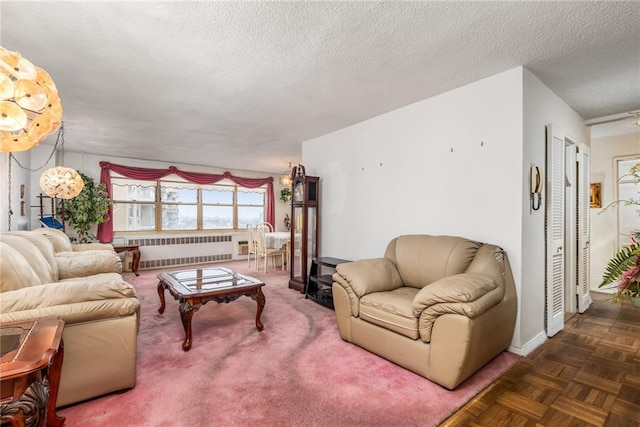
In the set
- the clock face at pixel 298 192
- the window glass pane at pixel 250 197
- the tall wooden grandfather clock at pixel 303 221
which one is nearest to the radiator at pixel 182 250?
the window glass pane at pixel 250 197

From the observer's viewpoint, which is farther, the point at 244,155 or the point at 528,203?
the point at 244,155

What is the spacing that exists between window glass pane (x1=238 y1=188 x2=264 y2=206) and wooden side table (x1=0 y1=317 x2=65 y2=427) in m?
6.60

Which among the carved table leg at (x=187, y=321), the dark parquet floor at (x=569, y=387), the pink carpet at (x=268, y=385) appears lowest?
the dark parquet floor at (x=569, y=387)

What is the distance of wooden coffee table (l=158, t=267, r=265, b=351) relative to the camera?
8.71 ft

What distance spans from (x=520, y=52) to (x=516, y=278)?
178cm

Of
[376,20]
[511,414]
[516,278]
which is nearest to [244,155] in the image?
[376,20]

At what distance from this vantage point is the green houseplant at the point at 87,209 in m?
5.43

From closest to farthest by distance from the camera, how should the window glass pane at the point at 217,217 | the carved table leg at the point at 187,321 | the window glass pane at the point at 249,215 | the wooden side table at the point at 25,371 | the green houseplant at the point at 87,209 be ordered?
the wooden side table at the point at 25,371, the carved table leg at the point at 187,321, the green houseplant at the point at 87,209, the window glass pane at the point at 217,217, the window glass pane at the point at 249,215

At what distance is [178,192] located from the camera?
7012 mm

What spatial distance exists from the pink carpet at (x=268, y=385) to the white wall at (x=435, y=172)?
1195 millimetres

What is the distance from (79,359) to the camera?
1.79 metres

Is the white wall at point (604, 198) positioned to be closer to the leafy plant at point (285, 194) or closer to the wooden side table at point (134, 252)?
the leafy plant at point (285, 194)

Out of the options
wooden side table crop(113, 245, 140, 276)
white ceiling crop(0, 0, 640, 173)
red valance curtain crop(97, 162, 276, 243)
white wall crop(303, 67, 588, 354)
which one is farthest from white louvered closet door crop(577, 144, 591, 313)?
wooden side table crop(113, 245, 140, 276)

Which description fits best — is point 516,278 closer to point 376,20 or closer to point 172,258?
point 376,20
